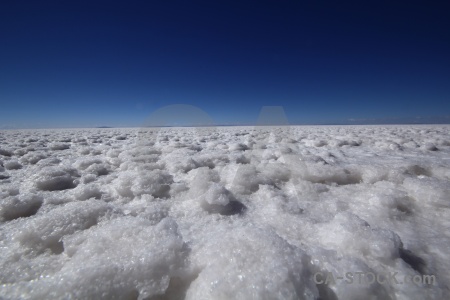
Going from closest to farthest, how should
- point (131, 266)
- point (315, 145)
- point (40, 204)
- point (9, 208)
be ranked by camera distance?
A: point (131, 266) < point (9, 208) < point (40, 204) < point (315, 145)

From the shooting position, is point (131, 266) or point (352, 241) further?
point (352, 241)

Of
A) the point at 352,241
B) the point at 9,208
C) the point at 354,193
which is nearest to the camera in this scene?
the point at 352,241

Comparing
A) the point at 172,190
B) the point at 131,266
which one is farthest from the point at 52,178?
the point at 131,266

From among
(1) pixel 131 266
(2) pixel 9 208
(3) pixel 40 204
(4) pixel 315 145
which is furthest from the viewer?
(4) pixel 315 145

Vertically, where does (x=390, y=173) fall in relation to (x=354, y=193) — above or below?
above

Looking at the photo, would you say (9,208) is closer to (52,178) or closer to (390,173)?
(52,178)

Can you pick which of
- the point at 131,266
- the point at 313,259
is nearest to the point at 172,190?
the point at 131,266

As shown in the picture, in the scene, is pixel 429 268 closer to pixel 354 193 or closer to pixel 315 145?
pixel 354 193

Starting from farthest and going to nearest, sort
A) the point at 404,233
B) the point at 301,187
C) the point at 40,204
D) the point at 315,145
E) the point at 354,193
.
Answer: the point at 315,145, the point at 301,187, the point at 354,193, the point at 40,204, the point at 404,233

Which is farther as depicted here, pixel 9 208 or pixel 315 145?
pixel 315 145

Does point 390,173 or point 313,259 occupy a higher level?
point 390,173
